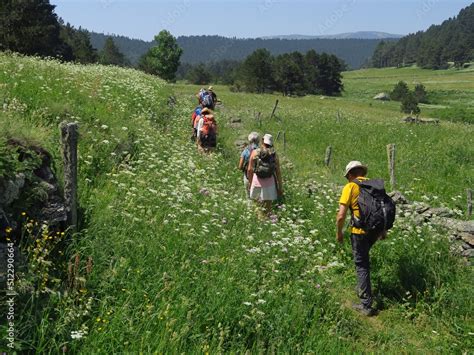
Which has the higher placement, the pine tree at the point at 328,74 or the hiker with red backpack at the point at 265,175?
the pine tree at the point at 328,74

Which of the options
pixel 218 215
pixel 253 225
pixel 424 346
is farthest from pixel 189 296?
pixel 424 346

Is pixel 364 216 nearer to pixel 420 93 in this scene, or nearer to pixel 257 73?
pixel 257 73

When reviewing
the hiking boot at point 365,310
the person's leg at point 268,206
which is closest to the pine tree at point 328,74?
the person's leg at point 268,206

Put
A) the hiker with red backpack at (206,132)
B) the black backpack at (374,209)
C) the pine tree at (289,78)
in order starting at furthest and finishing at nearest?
the pine tree at (289,78) < the hiker with red backpack at (206,132) < the black backpack at (374,209)

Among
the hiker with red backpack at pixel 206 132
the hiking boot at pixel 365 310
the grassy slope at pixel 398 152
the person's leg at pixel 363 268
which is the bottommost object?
the hiking boot at pixel 365 310

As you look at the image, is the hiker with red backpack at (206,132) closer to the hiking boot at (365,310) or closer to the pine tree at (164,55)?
the hiking boot at (365,310)

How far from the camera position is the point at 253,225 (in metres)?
7.56

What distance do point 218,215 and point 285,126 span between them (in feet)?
70.4

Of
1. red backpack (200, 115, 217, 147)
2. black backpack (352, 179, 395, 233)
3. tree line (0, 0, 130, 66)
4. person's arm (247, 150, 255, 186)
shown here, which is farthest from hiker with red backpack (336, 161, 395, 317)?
tree line (0, 0, 130, 66)

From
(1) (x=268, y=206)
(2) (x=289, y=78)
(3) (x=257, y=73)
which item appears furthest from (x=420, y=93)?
(1) (x=268, y=206)

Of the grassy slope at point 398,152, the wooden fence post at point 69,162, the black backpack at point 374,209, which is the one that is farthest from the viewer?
the grassy slope at point 398,152

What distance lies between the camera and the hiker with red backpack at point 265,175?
9242 millimetres

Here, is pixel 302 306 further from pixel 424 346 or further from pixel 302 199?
pixel 302 199

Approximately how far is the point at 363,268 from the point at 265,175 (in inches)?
124
